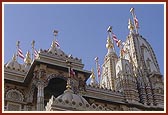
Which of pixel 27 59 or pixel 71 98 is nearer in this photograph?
pixel 71 98

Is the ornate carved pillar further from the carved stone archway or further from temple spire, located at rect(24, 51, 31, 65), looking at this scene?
temple spire, located at rect(24, 51, 31, 65)

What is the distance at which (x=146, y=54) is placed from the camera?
111 ft

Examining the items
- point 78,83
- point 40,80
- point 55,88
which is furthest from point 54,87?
point 40,80

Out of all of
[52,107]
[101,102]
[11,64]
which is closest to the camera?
[52,107]

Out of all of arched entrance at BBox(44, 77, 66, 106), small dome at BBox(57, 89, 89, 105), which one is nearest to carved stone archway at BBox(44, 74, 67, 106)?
arched entrance at BBox(44, 77, 66, 106)

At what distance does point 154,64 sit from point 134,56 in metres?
1.85

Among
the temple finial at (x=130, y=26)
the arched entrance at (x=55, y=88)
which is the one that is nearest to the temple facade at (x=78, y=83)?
the arched entrance at (x=55, y=88)

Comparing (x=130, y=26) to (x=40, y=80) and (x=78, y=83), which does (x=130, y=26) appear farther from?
(x=40, y=80)

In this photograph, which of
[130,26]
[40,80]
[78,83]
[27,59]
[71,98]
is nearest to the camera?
[71,98]

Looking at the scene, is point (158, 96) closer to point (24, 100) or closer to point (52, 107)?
point (24, 100)

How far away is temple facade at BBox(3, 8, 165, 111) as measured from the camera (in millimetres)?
23828

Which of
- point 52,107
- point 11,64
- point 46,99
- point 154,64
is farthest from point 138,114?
point 154,64

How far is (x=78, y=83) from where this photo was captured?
81.6ft

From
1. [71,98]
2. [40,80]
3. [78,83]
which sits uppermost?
[40,80]
